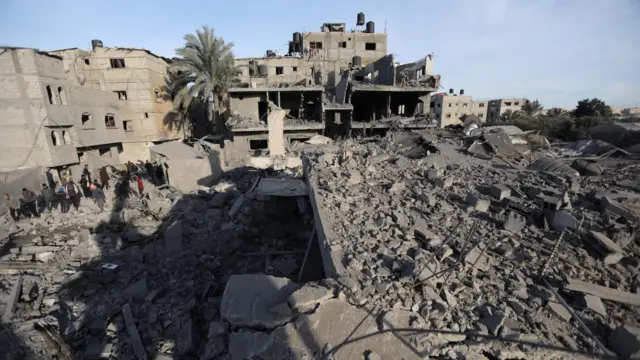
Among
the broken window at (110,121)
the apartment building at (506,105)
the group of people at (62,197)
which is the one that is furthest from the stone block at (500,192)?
the apartment building at (506,105)

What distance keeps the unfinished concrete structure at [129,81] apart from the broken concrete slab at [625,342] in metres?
23.8

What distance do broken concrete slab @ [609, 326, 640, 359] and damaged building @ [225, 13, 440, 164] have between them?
1451 centimetres

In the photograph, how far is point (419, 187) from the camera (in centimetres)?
586

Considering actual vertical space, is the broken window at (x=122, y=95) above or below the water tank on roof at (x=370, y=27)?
below

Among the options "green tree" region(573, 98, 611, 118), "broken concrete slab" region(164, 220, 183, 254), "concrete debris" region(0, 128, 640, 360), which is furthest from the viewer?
"green tree" region(573, 98, 611, 118)

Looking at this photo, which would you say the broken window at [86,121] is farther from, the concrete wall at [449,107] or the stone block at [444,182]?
the concrete wall at [449,107]

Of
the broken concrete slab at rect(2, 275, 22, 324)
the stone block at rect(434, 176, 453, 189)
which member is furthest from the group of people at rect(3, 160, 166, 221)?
the stone block at rect(434, 176, 453, 189)

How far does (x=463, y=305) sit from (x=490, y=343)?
1.41 feet

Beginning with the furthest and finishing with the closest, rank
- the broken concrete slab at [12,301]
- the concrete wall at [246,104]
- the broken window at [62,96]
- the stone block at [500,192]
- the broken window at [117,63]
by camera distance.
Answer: the broken window at [117,63] → the concrete wall at [246,104] → the broken window at [62,96] → the broken concrete slab at [12,301] → the stone block at [500,192]

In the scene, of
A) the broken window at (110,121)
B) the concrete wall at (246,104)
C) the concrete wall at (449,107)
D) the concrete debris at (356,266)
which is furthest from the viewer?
the concrete wall at (449,107)

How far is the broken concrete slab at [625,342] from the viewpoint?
237 cm

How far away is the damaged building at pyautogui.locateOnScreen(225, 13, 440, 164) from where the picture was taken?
19.6 meters

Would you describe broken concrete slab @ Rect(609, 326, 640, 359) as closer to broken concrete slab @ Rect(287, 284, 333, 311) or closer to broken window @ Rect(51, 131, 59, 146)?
broken concrete slab @ Rect(287, 284, 333, 311)

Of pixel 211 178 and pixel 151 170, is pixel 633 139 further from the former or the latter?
pixel 151 170
